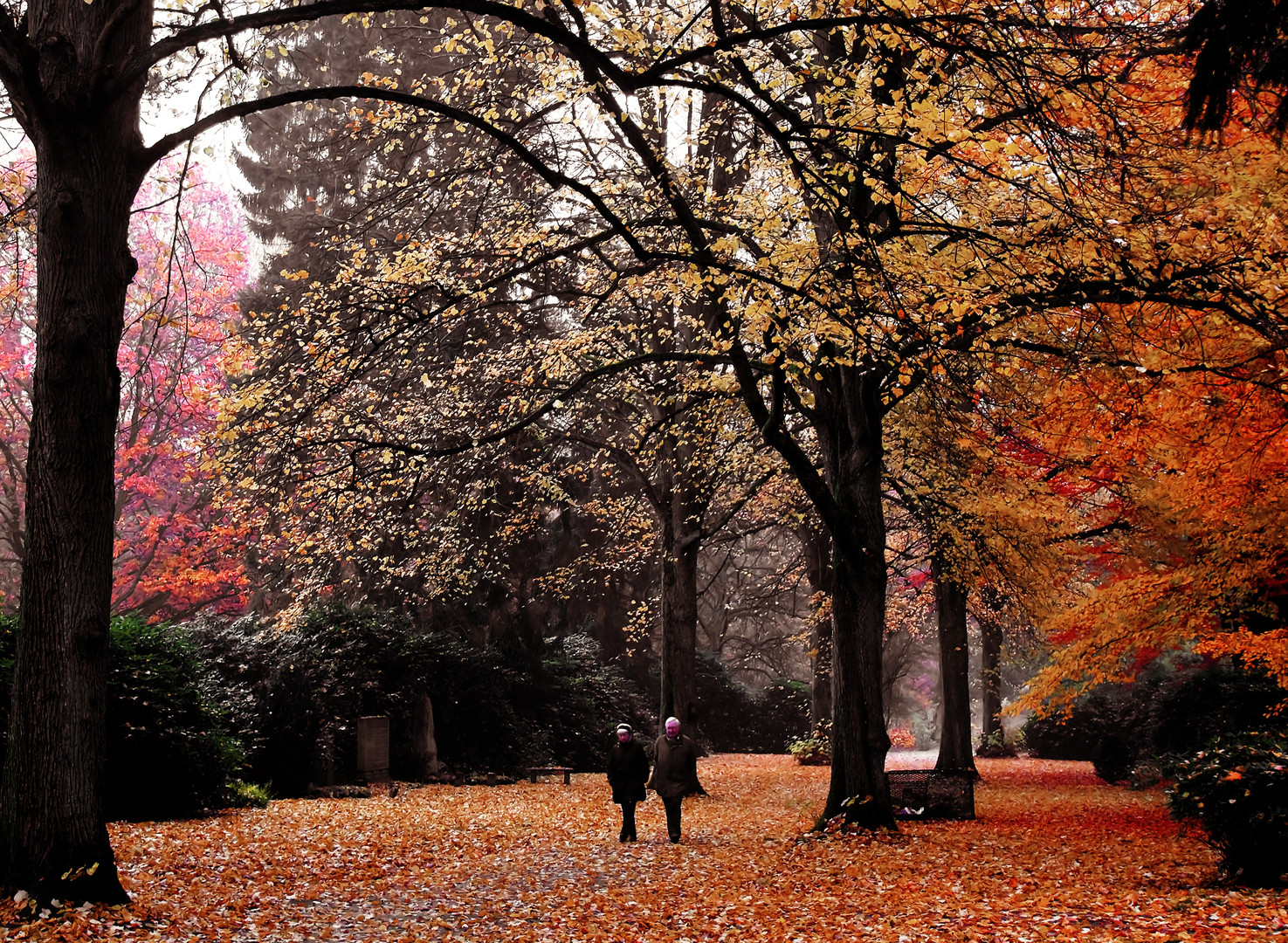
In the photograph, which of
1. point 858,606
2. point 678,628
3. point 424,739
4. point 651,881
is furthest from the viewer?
point 424,739

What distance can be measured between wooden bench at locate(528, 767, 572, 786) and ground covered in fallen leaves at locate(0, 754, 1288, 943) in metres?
4.85

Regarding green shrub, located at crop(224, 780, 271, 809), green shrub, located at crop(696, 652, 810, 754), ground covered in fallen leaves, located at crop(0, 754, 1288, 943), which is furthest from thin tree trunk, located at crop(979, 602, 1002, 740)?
green shrub, located at crop(224, 780, 271, 809)

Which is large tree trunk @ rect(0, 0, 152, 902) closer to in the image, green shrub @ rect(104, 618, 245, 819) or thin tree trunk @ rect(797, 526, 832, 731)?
green shrub @ rect(104, 618, 245, 819)

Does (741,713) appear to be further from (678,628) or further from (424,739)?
(678,628)

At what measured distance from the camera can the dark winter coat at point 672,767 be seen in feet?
40.1

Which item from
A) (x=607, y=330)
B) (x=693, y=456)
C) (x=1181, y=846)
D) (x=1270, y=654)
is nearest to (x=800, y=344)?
(x=607, y=330)

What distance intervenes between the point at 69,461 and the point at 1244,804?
9.97 meters

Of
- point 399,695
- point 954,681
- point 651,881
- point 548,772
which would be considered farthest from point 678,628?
point 651,881

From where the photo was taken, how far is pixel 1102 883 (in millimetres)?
9492

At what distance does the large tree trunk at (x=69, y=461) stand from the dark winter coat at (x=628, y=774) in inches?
250

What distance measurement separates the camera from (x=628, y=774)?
40.8 ft

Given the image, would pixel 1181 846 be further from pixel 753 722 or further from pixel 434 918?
pixel 753 722

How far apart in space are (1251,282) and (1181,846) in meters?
6.91

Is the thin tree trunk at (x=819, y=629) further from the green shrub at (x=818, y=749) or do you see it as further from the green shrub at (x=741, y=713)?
the green shrub at (x=741, y=713)
